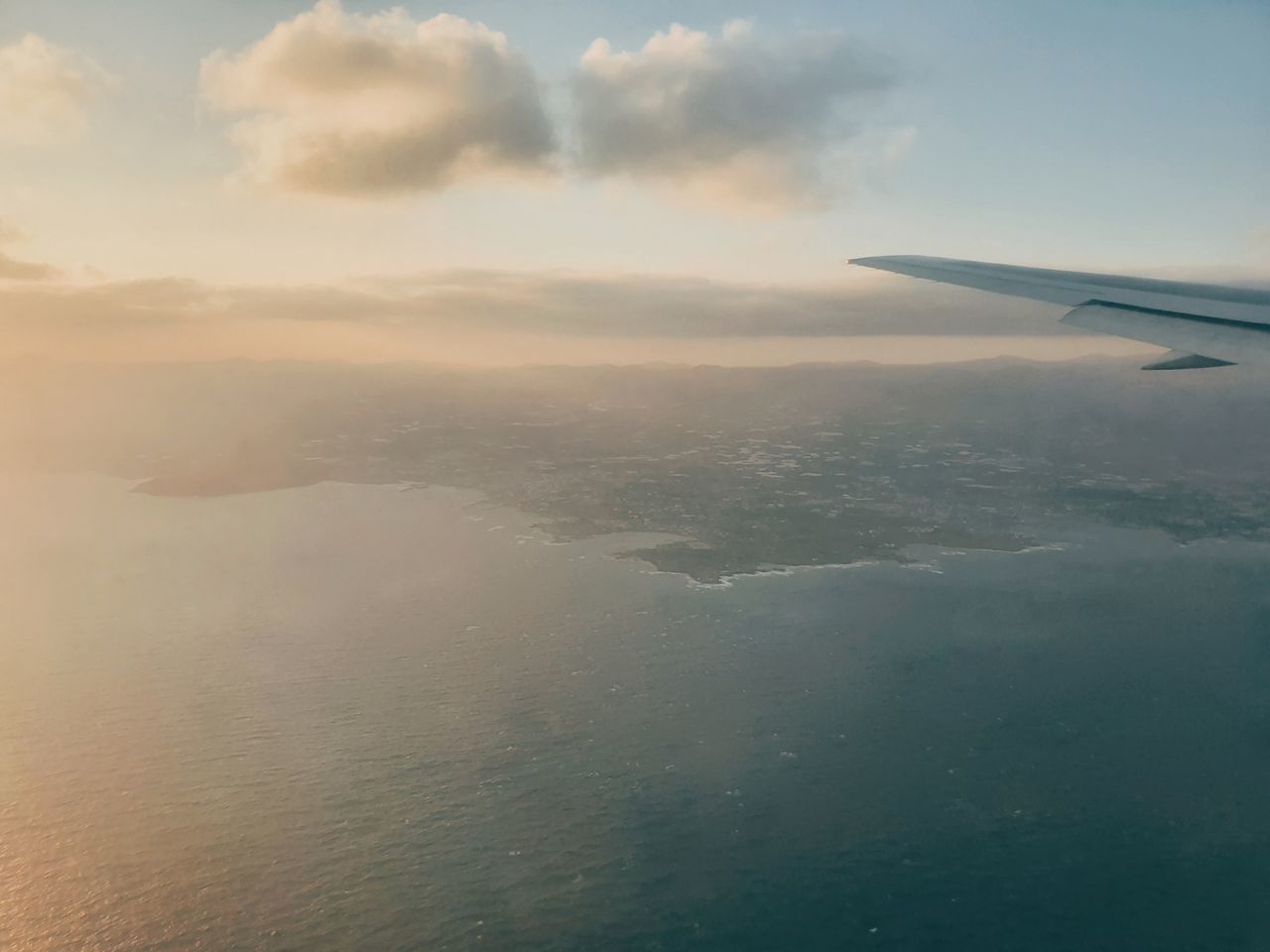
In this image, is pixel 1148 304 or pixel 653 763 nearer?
pixel 1148 304

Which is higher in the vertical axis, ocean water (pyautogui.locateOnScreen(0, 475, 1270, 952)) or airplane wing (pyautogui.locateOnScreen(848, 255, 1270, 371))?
airplane wing (pyautogui.locateOnScreen(848, 255, 1270, 371))

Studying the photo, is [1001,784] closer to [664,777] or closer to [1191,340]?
[664,777]

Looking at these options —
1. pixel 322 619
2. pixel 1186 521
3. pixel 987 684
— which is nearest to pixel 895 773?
pixel 987 684

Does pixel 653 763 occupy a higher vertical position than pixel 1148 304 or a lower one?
lower

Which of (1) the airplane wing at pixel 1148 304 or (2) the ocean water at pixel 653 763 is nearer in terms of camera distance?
(1) the airplane wing at pixel 1148 304
